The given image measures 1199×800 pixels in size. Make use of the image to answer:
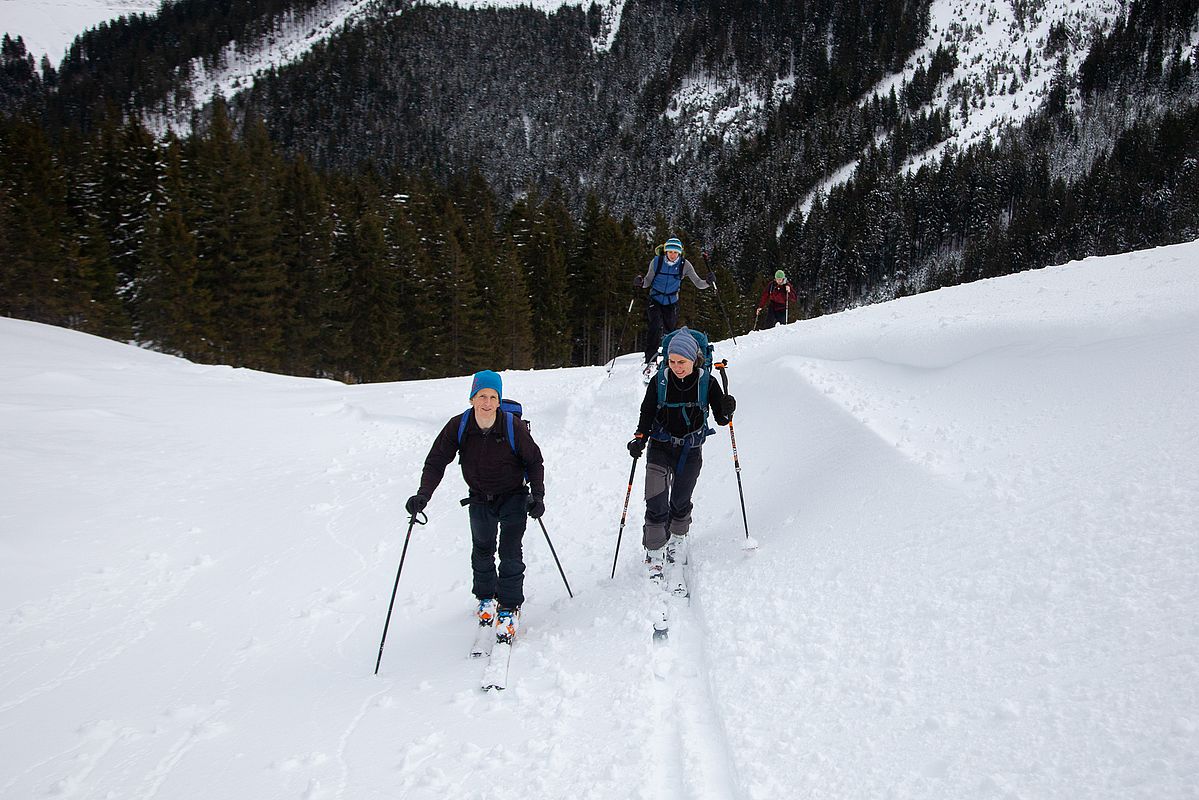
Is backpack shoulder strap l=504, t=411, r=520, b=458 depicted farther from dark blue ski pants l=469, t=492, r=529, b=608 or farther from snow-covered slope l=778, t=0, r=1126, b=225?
snow-covered slope l=778, t=0, r=1126, b=225

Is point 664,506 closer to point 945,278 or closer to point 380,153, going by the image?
point 945,278

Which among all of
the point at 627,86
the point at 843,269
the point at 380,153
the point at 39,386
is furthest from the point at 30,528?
the point at 627,86

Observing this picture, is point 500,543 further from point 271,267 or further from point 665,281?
point 271,267

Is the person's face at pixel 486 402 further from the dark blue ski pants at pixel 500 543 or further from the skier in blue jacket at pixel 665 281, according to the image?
the skier in blue jacket at pixel 665 281

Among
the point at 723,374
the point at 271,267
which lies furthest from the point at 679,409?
the point at 271,267

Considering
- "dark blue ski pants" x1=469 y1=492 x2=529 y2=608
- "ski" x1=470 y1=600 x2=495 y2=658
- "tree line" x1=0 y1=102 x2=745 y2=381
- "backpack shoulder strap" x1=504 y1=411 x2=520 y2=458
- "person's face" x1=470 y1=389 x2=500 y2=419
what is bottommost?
"ski" x1=470 y1=600 x2=495 y2=658

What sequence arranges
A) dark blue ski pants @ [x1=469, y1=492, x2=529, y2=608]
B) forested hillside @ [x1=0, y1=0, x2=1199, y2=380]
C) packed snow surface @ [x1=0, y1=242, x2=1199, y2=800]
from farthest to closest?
forested hillside @ [x1=0, y1=0, x2=1199, y2=380] < dark blue ski pants @ [x1=469, y1=492, x2=529, y2=608] < packed snow surface @ [x1=0, y1=242, x2=1199, y2=800]

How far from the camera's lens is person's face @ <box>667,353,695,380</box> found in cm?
569

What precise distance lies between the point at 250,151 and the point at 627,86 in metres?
170

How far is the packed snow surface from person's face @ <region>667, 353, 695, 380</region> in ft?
6.20

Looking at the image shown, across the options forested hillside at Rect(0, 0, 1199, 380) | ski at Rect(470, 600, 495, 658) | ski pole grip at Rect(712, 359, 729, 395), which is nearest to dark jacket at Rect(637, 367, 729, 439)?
ski pole grip at Rect(712, 359, 729, 395)

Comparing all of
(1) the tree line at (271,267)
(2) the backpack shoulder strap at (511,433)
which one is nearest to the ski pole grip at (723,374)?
(2) the backpack shoulder strap at (511,433)

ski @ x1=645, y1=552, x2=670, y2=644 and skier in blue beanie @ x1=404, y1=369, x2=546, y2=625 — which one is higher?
skier in blue beanie @ x1=404, y1=369, x2=546, y2=625

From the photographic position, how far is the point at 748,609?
508 cm
